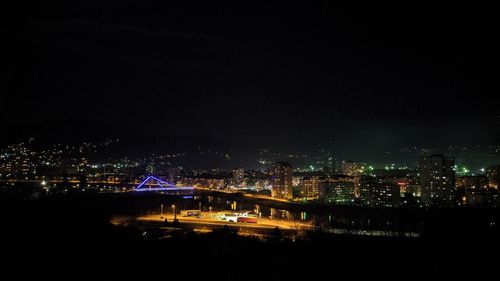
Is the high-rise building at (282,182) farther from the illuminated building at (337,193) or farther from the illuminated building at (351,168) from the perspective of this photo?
the illuminated building at (351,168)

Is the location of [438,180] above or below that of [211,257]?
above

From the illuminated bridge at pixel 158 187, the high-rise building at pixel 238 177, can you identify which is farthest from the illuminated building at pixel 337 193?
the high-rise building at pixel 238 177

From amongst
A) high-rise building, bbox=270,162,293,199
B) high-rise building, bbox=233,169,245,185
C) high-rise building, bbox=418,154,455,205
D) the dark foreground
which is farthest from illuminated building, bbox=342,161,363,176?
the dark foreground

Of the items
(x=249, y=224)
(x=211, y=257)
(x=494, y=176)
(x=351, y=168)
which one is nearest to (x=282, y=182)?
(x=351, y=168)

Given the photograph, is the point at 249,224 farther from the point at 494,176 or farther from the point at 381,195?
the point at 494,176

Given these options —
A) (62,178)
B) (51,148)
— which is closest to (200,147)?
(51,148)

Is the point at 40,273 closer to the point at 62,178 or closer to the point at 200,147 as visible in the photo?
the point at 62,178
